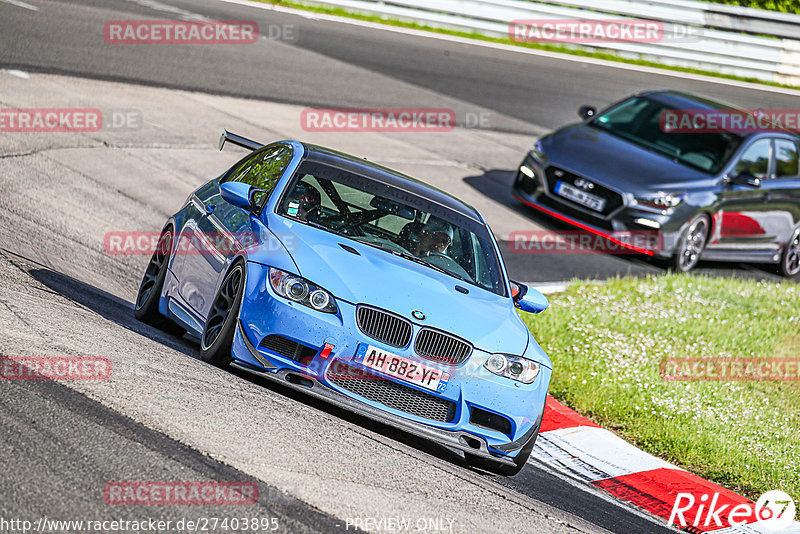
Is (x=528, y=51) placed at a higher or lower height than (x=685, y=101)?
lower

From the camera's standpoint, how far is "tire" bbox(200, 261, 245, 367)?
6.21 m

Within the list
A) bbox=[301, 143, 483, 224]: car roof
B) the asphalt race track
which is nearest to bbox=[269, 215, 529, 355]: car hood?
the asphalt race track

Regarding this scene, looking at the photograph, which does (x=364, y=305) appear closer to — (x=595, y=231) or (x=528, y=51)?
(x=595, y=231)

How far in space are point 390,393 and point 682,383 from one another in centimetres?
401

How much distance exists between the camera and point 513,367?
6332 mm

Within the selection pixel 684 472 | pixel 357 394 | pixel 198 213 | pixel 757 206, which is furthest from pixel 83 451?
pixel 757 206

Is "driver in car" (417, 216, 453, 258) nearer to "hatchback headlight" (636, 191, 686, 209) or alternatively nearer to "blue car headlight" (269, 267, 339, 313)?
"blue car headlight" (269, 267, 339, 313)

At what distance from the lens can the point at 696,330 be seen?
10.7 m

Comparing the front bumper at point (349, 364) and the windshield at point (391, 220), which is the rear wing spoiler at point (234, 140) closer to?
the windshield at point (391, 220)

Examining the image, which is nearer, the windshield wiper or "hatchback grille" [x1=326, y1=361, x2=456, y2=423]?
"hatchback grille" [x1=326, y1=361, x2=456, y2=423]

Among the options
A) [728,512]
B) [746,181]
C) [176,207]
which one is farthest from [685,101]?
[728,512]

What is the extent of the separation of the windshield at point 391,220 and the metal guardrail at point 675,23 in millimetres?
17535

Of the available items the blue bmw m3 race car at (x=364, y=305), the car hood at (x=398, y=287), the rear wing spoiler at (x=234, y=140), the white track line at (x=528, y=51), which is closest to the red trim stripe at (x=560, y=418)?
the blue bmw m3 race car at (x=364, y=305)

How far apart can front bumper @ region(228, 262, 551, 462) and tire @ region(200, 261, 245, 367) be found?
0.25 feet
